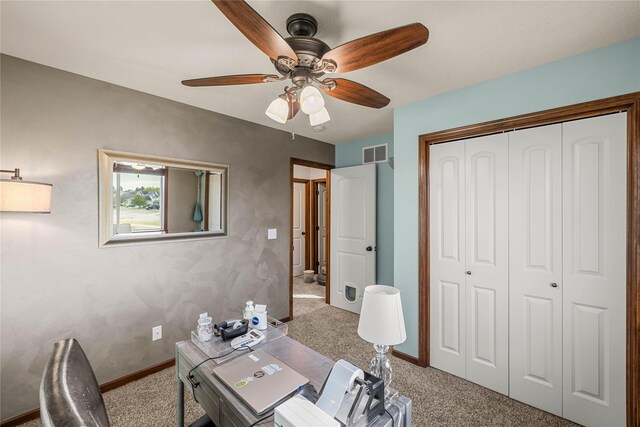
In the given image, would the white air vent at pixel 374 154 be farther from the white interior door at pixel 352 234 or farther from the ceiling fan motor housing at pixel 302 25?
the ceiling fan motor housing at pixel 302 25

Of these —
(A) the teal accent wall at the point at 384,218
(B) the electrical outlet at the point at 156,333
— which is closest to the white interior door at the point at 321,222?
(A) the teal accent wall at the point at 384,218

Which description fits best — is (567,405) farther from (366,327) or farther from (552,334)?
(366,327)

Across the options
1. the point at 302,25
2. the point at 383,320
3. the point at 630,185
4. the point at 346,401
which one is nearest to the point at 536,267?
→ the point at 630,185

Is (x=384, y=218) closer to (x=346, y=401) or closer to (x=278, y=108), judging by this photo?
(x=278, y=108)

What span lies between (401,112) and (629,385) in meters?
2.51

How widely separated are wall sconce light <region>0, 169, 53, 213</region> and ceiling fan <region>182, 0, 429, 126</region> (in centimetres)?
119

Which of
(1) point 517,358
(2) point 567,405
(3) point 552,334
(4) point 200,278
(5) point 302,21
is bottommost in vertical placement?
(2) point 567,405

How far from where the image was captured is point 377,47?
3.78 feet

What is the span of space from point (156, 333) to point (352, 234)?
252 cm

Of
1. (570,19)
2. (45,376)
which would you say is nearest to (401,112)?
(570,19)

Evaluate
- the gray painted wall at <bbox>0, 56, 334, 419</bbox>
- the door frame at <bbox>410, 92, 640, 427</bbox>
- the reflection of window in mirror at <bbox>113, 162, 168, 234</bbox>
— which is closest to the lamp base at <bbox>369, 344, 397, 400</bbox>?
the door frame at <bbox>410, 92, 640, 427</bbox>

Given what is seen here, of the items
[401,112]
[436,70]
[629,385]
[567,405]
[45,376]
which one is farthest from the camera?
[401,112]

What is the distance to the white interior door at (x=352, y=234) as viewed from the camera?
371 cm

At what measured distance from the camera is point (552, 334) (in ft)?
6.41
